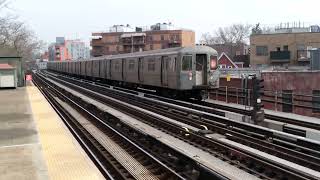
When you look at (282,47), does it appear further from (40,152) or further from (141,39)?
(40,152)

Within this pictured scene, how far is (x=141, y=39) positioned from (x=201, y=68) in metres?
102

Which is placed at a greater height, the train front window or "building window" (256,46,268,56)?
"building window" (256,46,268,56)

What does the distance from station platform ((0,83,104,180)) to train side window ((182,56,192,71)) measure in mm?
7579

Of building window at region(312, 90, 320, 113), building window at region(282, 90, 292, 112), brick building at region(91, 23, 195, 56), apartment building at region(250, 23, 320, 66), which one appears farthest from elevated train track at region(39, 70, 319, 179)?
brick building at region(91, 23, 195, 56)

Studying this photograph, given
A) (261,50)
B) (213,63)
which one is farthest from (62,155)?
(261,50)

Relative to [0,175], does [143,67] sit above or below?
above

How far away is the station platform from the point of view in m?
9.77

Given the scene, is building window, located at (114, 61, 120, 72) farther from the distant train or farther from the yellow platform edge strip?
the yellow platform edge strip

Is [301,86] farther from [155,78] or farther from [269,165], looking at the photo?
[269,165]

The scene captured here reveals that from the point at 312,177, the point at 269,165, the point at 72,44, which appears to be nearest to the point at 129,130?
the point at 269,165

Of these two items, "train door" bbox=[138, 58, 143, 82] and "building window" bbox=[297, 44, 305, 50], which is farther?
"building window" bbox=[297, 44, 305, 50]

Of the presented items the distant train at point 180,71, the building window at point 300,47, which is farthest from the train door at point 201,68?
the building window at point 300,47

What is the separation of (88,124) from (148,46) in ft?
359

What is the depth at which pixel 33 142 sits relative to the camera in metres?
13.8
